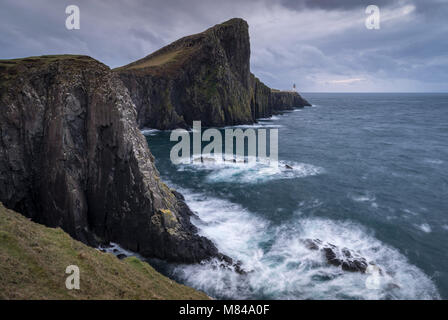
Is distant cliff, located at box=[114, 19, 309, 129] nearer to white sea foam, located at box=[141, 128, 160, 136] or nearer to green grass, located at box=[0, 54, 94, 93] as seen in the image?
white sea foam, located at box=[141, 128, 160, 136]

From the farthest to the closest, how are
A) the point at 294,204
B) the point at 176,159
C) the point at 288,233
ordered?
the point at 176,159 → the point at 294,204 → the point at 288,233

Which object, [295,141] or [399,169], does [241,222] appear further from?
[295,141]

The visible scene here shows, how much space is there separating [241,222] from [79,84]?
22.9 metres

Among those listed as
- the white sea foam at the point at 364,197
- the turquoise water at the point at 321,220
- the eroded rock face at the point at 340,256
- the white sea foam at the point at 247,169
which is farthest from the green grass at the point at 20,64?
the white sea foam at the point at 364,197

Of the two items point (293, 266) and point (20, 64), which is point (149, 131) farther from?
point (293, 266)

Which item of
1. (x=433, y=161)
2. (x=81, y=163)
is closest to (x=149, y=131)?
(x=81, y=163)

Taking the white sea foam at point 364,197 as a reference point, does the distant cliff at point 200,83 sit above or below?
above

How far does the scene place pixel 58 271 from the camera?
1361 centimetres

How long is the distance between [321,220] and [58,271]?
2783 centimetres

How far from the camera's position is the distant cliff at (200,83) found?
92.2 meters

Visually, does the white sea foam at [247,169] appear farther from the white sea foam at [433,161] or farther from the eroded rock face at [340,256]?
the white sea foam at [433,161]

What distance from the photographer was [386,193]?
132 ft

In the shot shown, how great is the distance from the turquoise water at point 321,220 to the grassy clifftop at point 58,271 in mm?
6231
